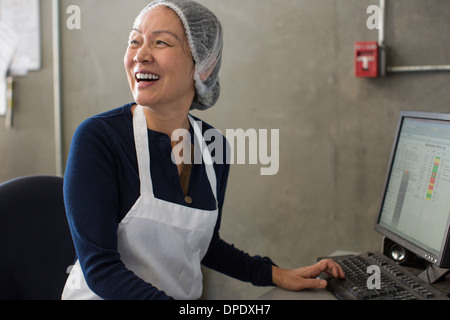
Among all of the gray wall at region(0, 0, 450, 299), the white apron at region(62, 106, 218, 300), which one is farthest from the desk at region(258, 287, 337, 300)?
the gray wall at region(0, 0, 450, 299)

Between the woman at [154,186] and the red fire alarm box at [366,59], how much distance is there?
688mm

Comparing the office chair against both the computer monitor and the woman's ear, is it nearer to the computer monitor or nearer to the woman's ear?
the woman's ear

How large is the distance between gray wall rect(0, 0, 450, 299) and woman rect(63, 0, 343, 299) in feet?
2.33

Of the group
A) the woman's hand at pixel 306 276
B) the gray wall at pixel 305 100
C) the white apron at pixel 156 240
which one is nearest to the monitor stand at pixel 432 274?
the woman's hand at pixel 306 276

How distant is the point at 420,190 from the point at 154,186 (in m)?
0.66

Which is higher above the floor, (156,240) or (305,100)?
(305,100)

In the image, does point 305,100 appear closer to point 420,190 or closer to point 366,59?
point 366,59

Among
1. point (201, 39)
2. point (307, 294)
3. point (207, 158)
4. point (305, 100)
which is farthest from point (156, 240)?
point (305, 100)

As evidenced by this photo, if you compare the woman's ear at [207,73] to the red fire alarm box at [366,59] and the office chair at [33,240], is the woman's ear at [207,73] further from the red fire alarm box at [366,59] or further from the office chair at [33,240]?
the red fire alarm box at [366,59]

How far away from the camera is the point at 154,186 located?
3.56ft

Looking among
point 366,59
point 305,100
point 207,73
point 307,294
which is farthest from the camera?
point 305,100

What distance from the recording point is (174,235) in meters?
1.11

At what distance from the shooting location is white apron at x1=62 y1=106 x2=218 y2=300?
3.46ft
